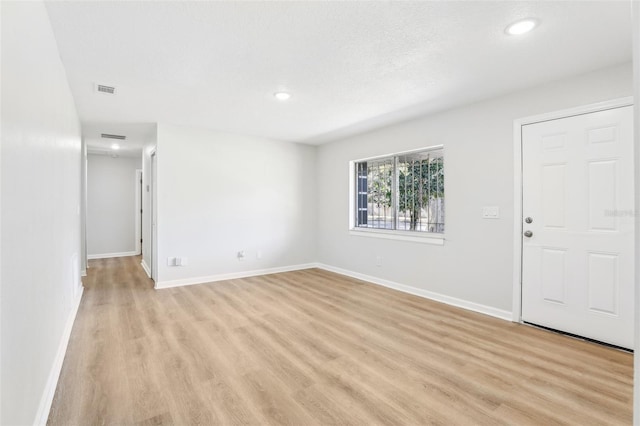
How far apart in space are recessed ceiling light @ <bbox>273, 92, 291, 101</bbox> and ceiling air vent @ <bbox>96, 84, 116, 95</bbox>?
157 cm

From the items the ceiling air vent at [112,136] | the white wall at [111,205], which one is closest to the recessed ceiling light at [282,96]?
the ceiling air vent at [112,136]

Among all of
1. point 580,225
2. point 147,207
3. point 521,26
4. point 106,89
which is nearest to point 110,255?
point 147,207

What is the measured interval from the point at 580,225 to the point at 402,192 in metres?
2.10

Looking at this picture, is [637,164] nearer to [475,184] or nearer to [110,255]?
[475,184]

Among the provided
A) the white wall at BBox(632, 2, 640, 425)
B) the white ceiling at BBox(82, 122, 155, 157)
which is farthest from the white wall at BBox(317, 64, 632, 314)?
the white ceiling at BBox(82, 122, 155, 157)

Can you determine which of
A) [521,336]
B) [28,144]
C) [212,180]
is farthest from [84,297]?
[521,336]

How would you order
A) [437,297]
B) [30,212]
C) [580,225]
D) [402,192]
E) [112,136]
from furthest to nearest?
[112,136]
[402,192]
[437,297]
[580,225]
[30,212]

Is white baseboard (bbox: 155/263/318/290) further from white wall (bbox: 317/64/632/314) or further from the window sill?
white wall (bbox: 317/64/632/314)

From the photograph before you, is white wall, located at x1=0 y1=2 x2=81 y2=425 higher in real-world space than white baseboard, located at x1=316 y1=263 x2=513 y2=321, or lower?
higher

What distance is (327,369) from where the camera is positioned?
220 cm

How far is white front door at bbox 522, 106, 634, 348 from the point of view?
Answer: 2484 mm

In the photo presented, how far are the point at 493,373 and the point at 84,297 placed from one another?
4.57 metres

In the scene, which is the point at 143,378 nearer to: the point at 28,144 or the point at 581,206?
the point at 28,144

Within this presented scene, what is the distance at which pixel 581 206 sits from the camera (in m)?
2.70
